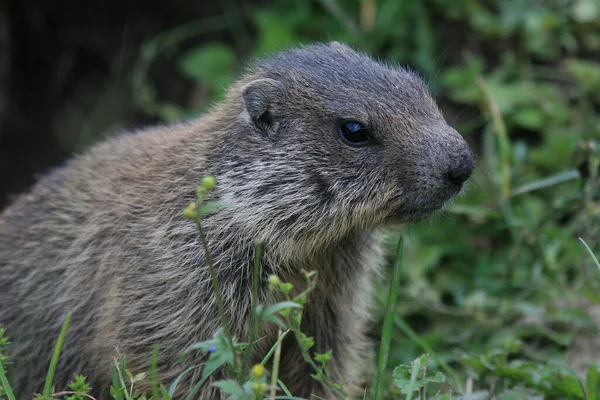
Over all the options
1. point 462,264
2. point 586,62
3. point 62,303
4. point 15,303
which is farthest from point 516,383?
point 586,62

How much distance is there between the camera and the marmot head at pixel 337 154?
3.96m

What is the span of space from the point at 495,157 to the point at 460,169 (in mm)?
2802

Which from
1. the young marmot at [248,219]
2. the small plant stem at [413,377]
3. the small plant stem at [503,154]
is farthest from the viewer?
the small plant stem at [503,154]

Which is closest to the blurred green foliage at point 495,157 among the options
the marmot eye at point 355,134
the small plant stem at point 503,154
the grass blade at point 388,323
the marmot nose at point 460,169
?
the small plant stem at point 503,154

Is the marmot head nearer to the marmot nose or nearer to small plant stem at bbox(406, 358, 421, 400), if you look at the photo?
the marmot nose

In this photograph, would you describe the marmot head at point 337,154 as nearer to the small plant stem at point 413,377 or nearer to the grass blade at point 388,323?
the grass blade at point 388,323

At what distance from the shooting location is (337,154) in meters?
4.07

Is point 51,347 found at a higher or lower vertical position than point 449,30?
lower

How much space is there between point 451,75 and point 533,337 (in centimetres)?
246

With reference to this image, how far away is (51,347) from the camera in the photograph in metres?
4.57

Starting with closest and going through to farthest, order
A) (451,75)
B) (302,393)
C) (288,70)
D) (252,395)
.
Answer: (252,395)
(288,70)
(302,393)
(451,75)

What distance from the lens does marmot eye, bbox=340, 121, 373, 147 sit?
4059 millimetres

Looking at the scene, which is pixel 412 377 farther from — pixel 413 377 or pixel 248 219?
pixel 248 219

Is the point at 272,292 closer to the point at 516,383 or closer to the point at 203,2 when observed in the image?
the point at 516,383
